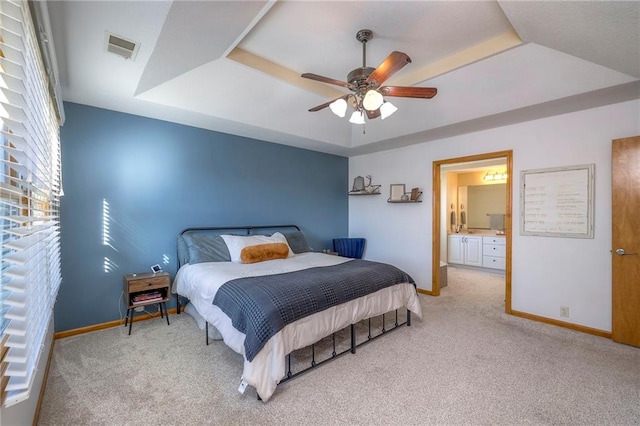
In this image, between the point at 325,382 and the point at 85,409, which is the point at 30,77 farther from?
the point at 325,382

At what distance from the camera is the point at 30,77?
4.71 ft

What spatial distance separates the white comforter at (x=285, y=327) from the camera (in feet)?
6.67

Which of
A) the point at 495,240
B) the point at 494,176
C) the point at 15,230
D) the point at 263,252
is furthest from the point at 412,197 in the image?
the point at 15,230

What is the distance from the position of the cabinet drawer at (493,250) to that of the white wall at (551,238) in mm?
2504

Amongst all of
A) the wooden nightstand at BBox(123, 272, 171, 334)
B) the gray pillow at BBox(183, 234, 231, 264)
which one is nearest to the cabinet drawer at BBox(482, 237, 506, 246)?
the gray pillow at BBox(183, 234, 231, 264)

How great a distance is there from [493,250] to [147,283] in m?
6.46

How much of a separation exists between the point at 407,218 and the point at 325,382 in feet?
11.0

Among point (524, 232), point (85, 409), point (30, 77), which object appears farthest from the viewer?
point (524, 232)

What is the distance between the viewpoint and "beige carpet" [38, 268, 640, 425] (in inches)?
75.6

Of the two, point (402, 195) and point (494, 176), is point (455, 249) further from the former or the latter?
point (402, 195)

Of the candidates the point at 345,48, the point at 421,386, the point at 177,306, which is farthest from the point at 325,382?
the point at 345,48

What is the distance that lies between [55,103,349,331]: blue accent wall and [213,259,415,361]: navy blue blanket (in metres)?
1.69

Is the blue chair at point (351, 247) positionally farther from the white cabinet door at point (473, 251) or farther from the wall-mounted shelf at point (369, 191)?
the white cabinet door at point (473, 251)

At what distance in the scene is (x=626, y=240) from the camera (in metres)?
2.91
